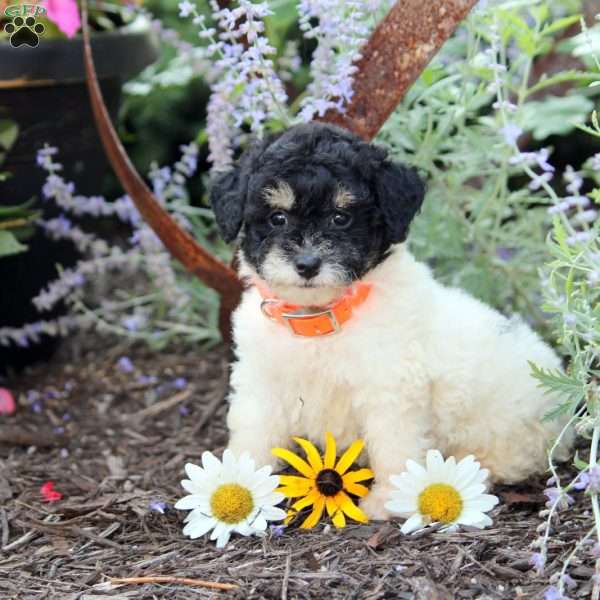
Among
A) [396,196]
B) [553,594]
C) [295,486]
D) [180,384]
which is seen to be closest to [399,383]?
[295,486]

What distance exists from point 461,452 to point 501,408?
0.26 m

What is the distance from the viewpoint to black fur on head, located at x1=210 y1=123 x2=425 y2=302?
11.6 feet

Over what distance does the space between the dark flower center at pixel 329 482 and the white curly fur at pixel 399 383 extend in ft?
0.44

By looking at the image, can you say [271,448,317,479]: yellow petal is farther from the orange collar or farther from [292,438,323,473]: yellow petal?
the orange collar

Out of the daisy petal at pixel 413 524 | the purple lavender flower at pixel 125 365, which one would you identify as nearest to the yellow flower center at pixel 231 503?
the daisy petal at pixel 413 524

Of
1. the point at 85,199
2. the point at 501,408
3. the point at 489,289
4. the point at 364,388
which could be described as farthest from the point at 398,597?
the point at 85,199

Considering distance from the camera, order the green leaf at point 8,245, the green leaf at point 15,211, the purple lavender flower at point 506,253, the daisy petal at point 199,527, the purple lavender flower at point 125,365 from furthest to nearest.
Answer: the purple lavender flower at point 506,253
the purple lavender flower at point 125,365
the green leaf at point 15,211
the green leaf at point 8,245
the daisy petal at point 199,527

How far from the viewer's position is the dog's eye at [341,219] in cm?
361

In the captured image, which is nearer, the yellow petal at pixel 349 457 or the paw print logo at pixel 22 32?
the yellow petal at pixel 349 457

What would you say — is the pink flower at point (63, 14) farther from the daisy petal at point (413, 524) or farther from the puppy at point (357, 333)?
the daisy petal at point (413, 524)

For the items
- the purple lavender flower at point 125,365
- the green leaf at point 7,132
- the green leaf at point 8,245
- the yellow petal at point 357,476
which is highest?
the green leaf at point 7,132

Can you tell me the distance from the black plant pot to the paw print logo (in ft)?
0.14

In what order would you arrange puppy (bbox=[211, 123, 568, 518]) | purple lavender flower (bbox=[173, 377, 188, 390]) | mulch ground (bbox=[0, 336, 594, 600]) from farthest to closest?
1. purple lavender flower (bbox=[173, 377, 188, 390])
2. puppy (bbox=[211, 123, 568, 518])
3. mulch ground (bbox=[0, 336, 594, 600])

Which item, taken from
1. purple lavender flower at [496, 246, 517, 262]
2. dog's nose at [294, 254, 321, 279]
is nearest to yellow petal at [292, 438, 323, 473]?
dog's nose at [294, 254, 321, 279]
